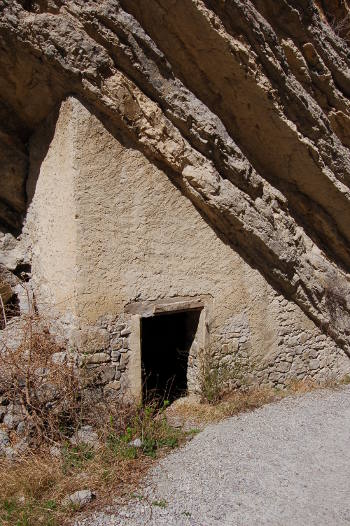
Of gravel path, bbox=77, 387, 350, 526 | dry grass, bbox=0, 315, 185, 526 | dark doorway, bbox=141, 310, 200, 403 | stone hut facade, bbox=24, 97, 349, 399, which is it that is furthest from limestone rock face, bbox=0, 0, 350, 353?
dry grass, bbox=0, 315, 185, 526

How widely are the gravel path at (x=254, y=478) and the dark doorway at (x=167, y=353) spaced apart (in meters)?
1.27

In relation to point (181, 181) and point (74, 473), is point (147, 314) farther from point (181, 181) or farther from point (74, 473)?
point (74, 473)

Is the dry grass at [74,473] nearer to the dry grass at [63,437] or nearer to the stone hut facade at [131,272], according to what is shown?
the dry grass at [63,437]

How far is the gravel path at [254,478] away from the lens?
10.9 feet

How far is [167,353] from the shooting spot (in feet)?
22.7

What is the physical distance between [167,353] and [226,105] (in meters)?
4.13

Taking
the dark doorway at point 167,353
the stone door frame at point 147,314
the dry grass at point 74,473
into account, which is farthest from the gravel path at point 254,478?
the dark doorway at point 167,353

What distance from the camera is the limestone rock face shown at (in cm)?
455

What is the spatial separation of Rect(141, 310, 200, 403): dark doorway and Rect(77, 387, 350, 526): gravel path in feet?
4.16

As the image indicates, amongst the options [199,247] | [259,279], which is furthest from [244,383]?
[199,247]

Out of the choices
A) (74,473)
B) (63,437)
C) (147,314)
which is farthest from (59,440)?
(147,314)

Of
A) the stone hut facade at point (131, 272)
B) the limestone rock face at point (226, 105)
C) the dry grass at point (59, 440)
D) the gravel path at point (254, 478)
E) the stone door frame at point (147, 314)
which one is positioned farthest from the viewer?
the stone door frame at point (147, 314)

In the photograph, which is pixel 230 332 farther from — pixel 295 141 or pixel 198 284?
pixel 295 141

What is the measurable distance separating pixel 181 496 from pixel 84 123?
410 cm
